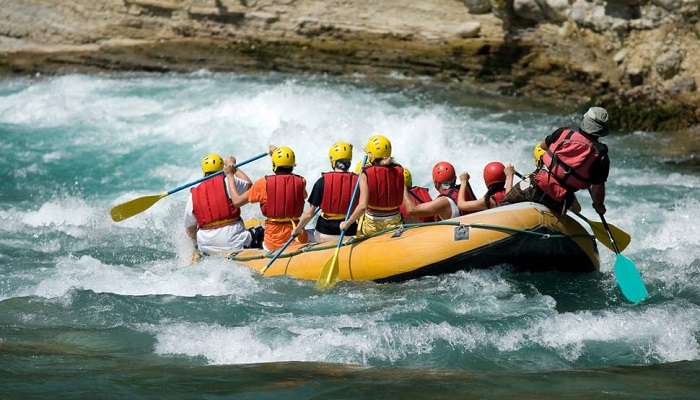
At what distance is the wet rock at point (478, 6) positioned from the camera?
1741 centimetres

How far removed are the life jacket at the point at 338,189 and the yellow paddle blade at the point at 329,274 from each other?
563 millimetres

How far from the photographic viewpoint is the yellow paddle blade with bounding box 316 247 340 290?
7945 mm

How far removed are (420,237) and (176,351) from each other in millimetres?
2083

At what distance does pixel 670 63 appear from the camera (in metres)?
14.9

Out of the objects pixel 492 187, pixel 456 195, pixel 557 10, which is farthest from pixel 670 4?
pixel 456 195

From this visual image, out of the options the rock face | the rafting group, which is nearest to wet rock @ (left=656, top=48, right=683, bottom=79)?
the rock face

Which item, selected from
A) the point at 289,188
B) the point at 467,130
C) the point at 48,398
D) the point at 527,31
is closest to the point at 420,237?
the point at 289,188

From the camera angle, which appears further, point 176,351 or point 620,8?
point 620,8

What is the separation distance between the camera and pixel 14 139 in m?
14.8

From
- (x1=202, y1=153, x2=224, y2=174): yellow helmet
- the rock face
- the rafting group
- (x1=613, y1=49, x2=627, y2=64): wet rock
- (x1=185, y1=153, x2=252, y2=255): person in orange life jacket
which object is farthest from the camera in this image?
(x1=613, y1=49, x2=627, y2=64): wet rock

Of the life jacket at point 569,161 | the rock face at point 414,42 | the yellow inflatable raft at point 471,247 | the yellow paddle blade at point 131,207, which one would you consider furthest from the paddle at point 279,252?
the rock face at point 414,42

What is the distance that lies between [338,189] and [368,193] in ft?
1.07

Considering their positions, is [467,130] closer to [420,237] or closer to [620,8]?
[620,8]

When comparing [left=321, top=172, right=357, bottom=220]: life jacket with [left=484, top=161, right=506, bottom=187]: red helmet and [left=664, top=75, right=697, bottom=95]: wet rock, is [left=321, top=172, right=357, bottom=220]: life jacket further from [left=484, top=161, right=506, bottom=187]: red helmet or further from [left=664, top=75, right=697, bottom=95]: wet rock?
[left=664, top=75, right=697, bottom=95]: wet rock
